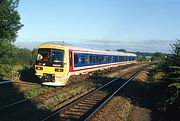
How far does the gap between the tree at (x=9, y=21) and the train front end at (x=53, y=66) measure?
1348cm

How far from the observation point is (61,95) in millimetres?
16969

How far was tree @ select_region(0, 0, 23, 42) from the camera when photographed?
3206 centimetres

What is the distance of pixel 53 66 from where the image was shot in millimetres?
18859

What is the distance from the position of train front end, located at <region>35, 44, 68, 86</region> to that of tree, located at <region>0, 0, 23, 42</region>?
44.2 feet

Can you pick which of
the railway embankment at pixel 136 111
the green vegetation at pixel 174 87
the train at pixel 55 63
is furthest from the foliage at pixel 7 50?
the green vegetation at pixel 174 87

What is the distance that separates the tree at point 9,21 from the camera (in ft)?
105

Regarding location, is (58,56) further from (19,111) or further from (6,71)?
(6,71)

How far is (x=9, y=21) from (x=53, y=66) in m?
16.0

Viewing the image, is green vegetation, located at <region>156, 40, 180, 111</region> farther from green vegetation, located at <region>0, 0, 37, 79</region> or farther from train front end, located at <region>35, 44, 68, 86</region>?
green vegetation, located at <region>0, 0, 37, 79</region>

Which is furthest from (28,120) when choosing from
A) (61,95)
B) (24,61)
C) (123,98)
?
(24,61)

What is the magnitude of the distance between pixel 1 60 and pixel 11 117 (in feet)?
66.9

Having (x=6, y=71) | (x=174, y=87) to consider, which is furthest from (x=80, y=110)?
(x=6, y=71)

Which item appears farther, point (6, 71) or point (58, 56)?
point (6, 71)

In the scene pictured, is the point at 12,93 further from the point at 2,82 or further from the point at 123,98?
the point at 123,98
